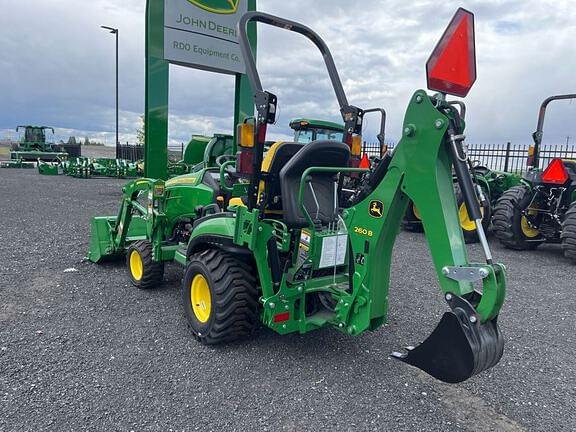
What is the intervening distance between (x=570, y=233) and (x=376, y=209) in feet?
16.7

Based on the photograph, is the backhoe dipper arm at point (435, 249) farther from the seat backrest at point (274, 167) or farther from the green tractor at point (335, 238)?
the seat backrest at point (274, 167)

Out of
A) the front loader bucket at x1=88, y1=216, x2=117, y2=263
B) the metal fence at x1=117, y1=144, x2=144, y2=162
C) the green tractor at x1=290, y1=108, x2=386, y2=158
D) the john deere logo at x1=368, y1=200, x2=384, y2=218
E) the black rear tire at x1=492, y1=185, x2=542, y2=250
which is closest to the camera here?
the john deere logo at x1=368, y1=200, x2=384, y2=218

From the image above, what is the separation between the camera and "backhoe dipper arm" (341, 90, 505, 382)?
7.77ft

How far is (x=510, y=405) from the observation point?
2846mm

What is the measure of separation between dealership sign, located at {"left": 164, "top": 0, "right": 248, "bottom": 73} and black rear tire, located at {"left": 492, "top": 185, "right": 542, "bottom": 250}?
540 centimetres

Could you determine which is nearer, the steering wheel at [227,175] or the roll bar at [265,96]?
the roll bar at [265,96]

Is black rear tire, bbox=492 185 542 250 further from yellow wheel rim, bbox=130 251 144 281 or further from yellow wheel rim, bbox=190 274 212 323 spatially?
yellow wheel rim, bbox=130 251 144 281

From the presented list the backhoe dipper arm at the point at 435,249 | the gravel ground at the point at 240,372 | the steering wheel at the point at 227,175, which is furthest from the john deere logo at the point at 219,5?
the backhoe dipper arm at the point at 435,249

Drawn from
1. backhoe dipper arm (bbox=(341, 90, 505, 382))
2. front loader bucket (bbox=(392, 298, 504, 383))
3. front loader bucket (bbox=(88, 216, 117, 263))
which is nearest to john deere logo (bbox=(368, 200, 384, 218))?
backhoe dipper arm (bbox=(341, 90, 505, 382))

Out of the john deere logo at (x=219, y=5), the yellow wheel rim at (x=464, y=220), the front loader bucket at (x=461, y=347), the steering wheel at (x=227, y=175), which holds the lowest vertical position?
Answer: the front loader bucket at (x=461, y=347)

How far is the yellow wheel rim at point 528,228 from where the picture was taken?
7.51 metres

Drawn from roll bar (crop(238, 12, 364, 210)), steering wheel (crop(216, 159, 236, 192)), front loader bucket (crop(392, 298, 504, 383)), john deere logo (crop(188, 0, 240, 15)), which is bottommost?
front loader bucket (crop(392, 298, 504, 383))

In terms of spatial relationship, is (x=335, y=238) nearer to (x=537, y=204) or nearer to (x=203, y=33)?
(x=537, y=204)

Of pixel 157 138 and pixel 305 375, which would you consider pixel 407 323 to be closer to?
pixel 305 375
